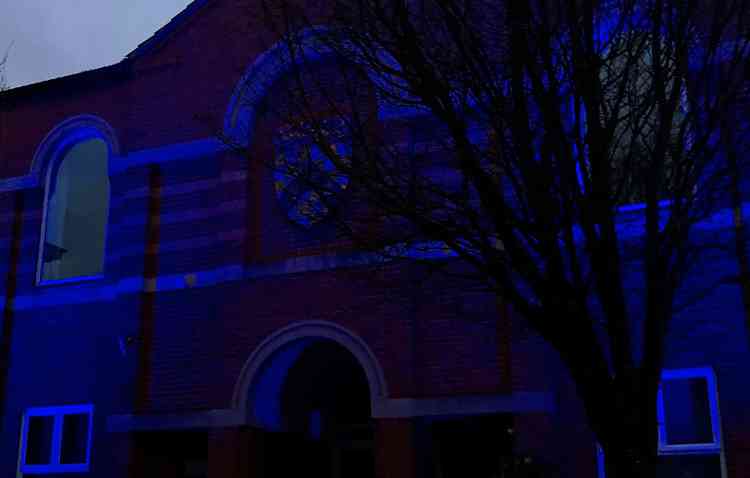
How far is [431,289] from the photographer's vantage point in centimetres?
1134

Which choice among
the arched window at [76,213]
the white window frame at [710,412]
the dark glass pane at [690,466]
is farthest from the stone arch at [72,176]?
the dark glass pane at [690,466]

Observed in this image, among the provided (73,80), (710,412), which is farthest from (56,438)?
(710,412)

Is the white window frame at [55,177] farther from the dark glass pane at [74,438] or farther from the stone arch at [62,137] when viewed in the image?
the dark glass pane at [74,438]

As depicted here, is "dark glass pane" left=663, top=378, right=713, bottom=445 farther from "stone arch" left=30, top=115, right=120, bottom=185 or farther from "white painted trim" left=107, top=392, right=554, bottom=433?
"stone arch" left=30, top=115, right=120, bottom=185

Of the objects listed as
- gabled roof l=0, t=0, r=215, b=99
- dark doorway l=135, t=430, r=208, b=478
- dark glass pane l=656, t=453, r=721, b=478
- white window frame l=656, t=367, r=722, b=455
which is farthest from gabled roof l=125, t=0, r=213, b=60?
dark glass pane l=656, t=453, r=721, b=478

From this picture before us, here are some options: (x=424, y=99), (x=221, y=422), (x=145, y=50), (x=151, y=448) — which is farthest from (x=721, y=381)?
(x=145, y=50)

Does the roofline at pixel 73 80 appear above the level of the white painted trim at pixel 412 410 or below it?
above

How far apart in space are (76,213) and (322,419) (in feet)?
16.9

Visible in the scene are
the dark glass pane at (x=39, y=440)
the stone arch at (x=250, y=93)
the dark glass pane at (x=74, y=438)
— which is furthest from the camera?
the dark glass pane at (x=39, y=440)

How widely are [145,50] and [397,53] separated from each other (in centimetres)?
809

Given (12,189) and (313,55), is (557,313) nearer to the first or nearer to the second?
(313,55)

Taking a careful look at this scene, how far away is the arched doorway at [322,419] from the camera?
12.3 m

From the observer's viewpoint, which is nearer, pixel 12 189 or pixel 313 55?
pixel 313 55

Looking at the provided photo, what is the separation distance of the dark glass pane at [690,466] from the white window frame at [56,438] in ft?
25.0
